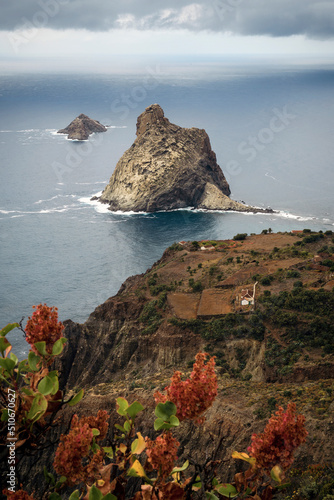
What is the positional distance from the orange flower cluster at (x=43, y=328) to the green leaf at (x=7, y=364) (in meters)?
0.34

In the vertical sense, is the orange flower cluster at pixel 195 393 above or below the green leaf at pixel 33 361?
below

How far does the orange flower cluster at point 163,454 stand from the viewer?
595 cm

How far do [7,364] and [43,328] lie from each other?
625 millimetres

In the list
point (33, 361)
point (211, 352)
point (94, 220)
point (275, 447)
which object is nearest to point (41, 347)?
point (33, 361)

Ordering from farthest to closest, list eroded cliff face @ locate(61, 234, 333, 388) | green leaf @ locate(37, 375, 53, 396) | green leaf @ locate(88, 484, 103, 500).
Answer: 1. eroded cliff face @ locate(61, 234, 333, 388)
2. green leaf @ locate(37, 375, 53, 396)
3. green leaf @ locate(88, 484, 103, 500)

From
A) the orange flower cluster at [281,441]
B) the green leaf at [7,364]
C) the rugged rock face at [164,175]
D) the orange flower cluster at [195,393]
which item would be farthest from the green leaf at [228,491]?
the rugged rock face at [164,175]

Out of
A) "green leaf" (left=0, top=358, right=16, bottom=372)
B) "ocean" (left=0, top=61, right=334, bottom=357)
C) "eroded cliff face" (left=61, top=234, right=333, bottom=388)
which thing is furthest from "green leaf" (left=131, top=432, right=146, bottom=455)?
"ocean" (left=0, top=61, right=334, bottom=357)

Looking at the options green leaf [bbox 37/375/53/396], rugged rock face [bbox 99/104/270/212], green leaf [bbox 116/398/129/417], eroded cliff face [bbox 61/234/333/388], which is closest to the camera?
green leaf [bbox 37/375/53/396]

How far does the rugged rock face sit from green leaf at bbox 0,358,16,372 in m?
123

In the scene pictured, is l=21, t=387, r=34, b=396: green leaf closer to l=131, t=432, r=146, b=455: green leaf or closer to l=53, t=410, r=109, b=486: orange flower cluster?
l=53, t=410, r=109, b=486: orange flower cluster

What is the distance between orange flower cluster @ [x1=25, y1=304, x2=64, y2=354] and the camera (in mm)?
6426

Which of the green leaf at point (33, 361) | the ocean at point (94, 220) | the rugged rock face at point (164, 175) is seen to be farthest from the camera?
the rugged rock face at point (164, 175)

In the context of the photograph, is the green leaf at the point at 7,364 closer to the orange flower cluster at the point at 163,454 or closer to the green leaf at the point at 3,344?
the green leaf at the point at 3,344

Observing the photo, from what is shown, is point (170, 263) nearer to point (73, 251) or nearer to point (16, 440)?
point (73, 251)
